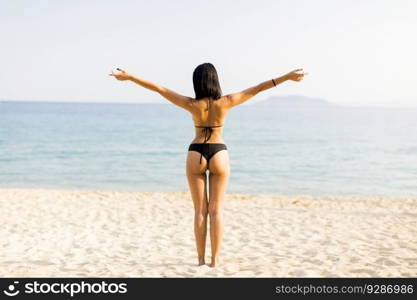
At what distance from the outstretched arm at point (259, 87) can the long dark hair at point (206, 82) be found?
0.14 meters

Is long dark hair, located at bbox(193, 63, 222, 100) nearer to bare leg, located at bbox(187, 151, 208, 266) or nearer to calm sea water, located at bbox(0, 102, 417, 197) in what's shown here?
bare leg, located at bbox(187, 151, 208, 266)

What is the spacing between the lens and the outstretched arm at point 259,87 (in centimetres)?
477

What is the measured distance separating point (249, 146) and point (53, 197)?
23.6 metres

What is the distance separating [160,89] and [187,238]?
3.44 metres

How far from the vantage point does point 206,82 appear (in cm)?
477

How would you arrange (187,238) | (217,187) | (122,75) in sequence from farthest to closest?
1. (187,238)
2. (217,187)
3. (122,75)

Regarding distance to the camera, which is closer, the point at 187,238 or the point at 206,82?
the point at 206,82

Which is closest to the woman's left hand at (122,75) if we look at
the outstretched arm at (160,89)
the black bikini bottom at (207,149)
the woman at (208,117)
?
the outstretched arm at (160,89)

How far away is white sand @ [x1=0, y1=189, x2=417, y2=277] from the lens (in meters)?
5.41

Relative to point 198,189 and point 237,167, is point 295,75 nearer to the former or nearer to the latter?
point 198,189

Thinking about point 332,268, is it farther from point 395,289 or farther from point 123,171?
point 123,171

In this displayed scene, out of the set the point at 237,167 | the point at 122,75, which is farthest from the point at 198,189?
the point at 237,167

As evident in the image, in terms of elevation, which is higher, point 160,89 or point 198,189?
point 160,89

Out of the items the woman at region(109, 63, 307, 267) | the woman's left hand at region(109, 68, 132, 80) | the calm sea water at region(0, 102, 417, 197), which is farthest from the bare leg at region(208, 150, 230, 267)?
the calm sea water at region(0, 102, 417, 197)
